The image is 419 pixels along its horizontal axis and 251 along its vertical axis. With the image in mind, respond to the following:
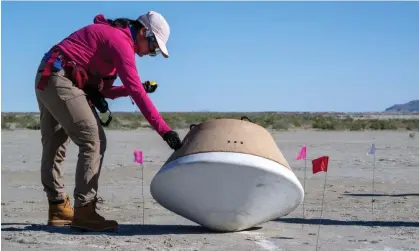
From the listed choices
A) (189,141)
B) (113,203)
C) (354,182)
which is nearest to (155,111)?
(189,141)

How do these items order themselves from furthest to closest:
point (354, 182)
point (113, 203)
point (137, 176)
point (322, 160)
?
point (137, 176) < point (354, 182) < point (113, 203) < point (322, 160)

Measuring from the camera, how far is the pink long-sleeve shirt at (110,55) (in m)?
6.21

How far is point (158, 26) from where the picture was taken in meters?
6.45

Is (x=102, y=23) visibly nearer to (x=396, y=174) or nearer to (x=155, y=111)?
(x=155, y=111)

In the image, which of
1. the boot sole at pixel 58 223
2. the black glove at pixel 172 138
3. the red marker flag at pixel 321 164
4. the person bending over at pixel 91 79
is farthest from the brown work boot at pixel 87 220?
the red marker flag at pixel 321 164

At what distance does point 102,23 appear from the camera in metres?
6.54

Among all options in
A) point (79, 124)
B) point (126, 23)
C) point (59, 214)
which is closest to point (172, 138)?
point (79, 124)

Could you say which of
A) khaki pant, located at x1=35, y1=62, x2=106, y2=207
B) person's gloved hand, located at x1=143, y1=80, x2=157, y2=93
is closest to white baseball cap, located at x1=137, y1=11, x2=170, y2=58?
person's gloved hand, located at x1=143, y1=80, x2=157, y2=93

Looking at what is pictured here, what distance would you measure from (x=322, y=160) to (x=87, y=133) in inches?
85.3

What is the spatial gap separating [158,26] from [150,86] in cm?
79

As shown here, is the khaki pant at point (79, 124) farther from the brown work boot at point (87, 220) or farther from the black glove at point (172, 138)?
the black glove at point (172, 138)

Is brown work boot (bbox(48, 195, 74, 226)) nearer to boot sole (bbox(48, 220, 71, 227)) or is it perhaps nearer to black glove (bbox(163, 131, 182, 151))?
boot sole (bbox(48, 220, 71, 227))

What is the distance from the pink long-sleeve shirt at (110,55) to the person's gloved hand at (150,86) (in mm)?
528

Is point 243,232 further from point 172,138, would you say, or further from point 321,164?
point 321,164
